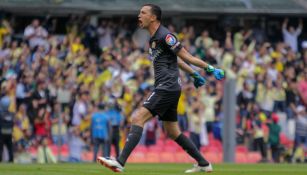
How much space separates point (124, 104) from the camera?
25.6 meters

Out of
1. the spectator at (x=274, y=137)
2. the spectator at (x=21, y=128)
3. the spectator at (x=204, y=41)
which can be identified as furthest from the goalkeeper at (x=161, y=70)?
the spectator at (x=204, y=41)

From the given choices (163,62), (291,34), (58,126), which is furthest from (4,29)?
(163,62)

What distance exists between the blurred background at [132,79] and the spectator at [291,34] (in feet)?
0.12

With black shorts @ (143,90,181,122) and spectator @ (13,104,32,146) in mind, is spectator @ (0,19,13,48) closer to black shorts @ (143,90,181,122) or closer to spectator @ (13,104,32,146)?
spectator @ (13,104,32,146)

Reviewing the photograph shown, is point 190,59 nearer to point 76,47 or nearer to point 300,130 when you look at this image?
point 300,130

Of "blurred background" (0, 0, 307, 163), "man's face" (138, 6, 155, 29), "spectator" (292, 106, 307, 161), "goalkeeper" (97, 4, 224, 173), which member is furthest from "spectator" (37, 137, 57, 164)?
"man's face" (138, 6, 155, 29)

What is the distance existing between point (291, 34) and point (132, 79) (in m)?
6.93

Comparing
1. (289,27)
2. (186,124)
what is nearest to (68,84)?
(186,124)

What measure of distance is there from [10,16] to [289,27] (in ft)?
29.6

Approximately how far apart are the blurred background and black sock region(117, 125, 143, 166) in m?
10.5

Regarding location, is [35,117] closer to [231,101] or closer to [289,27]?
[231,101]

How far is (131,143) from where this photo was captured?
13.2m

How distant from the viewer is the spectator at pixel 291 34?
3121cm

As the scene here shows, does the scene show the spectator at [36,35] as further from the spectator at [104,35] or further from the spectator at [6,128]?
the spectator at [6,128]
